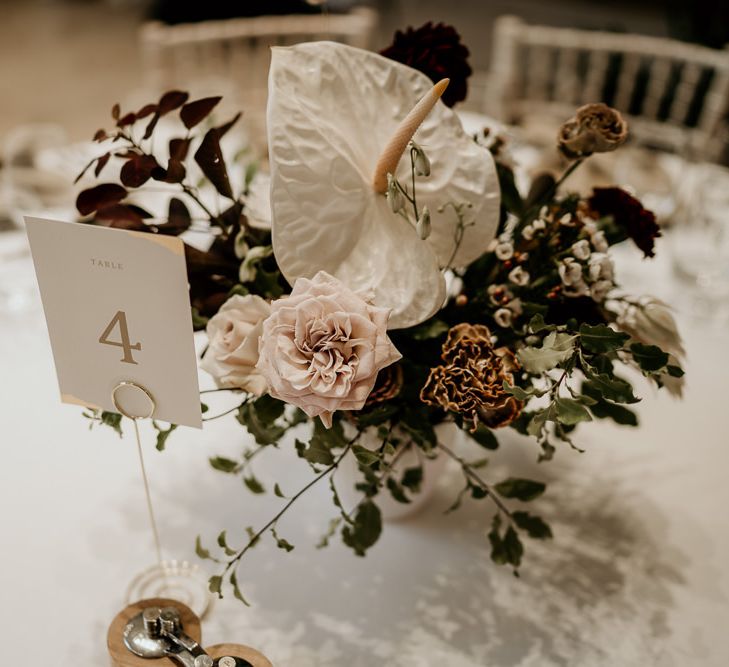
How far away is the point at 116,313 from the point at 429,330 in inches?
10.8

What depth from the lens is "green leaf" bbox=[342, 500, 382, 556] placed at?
2.36 ft

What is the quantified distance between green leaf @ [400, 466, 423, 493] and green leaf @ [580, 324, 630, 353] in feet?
0.78

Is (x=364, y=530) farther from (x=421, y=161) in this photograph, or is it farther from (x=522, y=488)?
(x=421, y=161)

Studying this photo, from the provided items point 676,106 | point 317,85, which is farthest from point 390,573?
point 676,106

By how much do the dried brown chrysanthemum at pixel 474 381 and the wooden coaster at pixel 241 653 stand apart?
26 centimetres

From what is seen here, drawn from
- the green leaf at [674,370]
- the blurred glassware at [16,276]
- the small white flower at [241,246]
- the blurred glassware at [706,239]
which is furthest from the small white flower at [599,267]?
the blurred glassware at [16,276]

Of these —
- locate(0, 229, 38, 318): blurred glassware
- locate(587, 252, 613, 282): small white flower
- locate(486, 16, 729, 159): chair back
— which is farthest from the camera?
locate(486, 16, 729, 159): chair back

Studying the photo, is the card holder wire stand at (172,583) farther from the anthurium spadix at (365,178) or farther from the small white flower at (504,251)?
the small white flower at (504,251)

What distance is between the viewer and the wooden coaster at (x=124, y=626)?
61cm

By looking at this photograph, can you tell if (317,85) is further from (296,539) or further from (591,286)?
(296,539)

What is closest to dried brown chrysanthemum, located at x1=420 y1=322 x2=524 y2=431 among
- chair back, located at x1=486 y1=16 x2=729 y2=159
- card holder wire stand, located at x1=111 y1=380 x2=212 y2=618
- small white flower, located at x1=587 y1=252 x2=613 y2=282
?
small white flower, located at x1=587 y1=252 x2=613 y2=282

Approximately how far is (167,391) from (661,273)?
1037mm

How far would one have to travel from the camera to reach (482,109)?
227 cm

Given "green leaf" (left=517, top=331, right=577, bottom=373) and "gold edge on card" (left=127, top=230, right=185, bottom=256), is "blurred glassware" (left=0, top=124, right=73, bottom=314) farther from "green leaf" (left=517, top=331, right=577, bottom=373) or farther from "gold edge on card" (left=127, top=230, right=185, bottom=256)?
"green leaf" (left=517, top=331, right=577, bottom=373)
